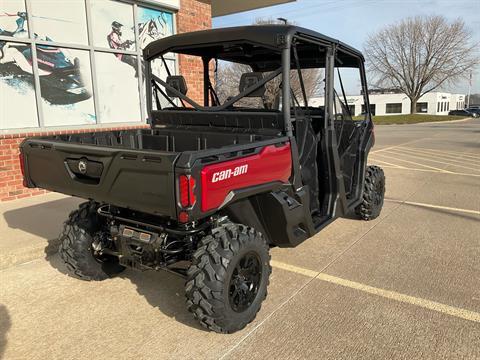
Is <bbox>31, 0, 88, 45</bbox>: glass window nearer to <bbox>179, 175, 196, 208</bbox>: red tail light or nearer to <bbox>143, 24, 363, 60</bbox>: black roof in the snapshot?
<bbox>143, 24, 363, 60</bbox>: black roof

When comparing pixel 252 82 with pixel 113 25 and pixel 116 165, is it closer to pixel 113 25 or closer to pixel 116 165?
pixel 116 165

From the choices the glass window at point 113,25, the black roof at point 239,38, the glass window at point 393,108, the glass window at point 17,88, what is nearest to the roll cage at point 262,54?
the black roof at point 239,38

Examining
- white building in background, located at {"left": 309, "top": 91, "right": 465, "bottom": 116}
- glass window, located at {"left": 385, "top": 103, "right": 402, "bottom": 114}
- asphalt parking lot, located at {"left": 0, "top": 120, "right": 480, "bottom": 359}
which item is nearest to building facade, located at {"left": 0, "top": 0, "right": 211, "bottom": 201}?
asphalt parking lot, located at {"left": 0, "top": 120, "right": 480, "bottom": 359}

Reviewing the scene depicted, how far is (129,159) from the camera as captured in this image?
8.92 feet

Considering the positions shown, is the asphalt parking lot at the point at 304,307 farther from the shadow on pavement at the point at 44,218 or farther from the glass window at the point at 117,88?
the glass window at the point at 117,88

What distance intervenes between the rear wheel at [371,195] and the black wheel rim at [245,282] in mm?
2703

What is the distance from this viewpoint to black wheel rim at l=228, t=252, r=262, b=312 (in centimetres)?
303

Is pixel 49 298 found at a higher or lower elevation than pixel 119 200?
lower

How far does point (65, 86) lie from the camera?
750 cm

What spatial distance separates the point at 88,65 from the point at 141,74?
4.26 ft

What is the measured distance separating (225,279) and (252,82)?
1.65 meters

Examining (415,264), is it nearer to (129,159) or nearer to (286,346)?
(286,346)

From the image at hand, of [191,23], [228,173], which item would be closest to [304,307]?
[228,173]

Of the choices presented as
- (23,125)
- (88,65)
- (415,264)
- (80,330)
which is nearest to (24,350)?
(80,330)
